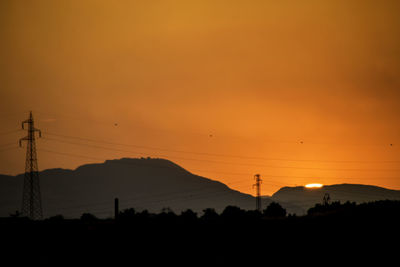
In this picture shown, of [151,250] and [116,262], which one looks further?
[151,250]

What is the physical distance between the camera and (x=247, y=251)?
7400cm

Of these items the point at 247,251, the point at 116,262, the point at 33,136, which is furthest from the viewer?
the point at 33,136

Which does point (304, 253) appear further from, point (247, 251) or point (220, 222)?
point (220, 222)

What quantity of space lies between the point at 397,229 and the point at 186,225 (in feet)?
83.7

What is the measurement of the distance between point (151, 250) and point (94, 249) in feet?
21.7

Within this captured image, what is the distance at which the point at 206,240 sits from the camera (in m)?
77.7

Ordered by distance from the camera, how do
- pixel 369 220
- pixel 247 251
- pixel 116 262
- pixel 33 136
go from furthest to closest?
pixel 33 136, pixel 369 220, pixel 247 251, pixel 116 262

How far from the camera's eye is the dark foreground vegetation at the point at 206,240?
233ft

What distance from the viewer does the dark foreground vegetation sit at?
7112 centimetres

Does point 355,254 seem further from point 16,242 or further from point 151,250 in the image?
point 16,242

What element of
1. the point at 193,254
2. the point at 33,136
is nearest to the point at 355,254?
the point at 193,254

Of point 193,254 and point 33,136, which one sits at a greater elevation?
point 33,136

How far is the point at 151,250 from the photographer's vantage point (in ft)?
243

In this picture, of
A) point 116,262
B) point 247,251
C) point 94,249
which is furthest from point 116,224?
point 247,251
